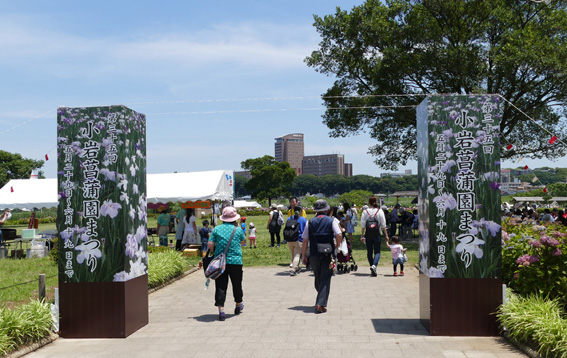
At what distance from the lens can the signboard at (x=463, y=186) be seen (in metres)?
6.82

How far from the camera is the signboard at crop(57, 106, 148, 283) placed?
23.0 ft

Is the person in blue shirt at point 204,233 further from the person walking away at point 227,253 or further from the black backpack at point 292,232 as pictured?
the person walking away at point 227,253

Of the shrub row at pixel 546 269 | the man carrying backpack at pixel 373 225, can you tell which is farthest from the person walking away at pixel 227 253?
the man carrying backpack at pixel 373 225

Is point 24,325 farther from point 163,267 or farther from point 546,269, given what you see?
point 546,269

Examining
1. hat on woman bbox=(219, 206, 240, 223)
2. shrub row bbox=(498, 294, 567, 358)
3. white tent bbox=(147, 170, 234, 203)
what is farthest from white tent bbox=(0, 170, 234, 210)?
shrub row bbox=(498, 294, 567, 358)

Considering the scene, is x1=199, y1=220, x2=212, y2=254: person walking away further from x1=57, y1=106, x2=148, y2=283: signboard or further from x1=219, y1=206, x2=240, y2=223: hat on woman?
x1=57, y1=106, x2=148, y2=283: signboard

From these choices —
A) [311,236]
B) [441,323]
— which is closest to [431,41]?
[311,236]

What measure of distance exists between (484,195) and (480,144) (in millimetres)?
636

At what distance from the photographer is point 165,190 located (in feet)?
65.7

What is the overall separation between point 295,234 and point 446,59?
1073 cm

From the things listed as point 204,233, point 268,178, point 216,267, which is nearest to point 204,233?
point 204,233

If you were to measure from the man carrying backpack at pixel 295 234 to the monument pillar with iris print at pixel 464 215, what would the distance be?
19.7 feet

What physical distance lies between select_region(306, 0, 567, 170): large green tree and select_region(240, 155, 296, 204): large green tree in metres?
71.7

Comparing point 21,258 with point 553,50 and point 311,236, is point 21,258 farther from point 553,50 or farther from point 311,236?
point 553,50
